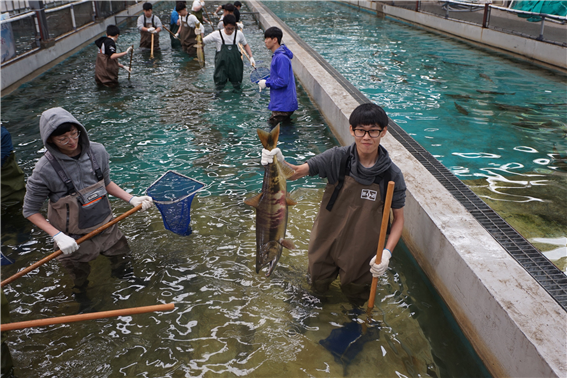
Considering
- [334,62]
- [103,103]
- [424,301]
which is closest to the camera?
[424,301]

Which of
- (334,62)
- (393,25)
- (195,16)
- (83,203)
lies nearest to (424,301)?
(83,203)

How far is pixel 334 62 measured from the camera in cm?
1405

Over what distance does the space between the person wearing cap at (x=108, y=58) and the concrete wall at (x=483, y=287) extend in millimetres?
8115

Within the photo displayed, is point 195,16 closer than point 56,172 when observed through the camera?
No

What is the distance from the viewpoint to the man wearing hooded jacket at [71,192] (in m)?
3.65

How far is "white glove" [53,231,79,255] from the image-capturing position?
3715 mm

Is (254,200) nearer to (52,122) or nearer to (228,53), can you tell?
(52,122)

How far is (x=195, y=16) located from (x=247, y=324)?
41.4 feet

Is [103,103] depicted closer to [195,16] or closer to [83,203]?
[195,16]

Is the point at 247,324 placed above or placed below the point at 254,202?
below

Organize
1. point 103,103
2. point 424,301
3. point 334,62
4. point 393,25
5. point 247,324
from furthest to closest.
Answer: point 393,25 < point 334,62 < point 103,103 < point 424,301 < point 247,324

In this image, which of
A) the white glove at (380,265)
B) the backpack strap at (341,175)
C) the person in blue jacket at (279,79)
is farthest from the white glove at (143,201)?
the person in blue jacket at (279,79)

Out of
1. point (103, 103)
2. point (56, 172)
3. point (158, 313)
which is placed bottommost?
point (158, 313)

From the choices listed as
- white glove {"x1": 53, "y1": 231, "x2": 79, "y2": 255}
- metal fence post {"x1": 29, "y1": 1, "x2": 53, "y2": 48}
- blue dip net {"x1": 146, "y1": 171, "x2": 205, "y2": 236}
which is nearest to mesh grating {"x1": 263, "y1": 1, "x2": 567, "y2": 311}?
blue dip net {"x1": 146, "y1": 171, "x2": 205, "y2": 236}
